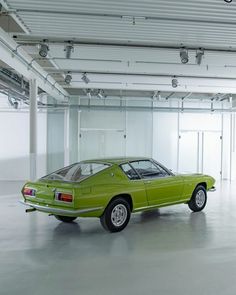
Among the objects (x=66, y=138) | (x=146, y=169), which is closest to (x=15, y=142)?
(x=66, y=138)

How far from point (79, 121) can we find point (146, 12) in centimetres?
907

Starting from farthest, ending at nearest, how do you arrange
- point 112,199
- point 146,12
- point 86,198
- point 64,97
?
1. point 64,97
2. point 112,199
3. point 86,198
4. point 146,12

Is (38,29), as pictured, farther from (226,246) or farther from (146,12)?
(226,246)

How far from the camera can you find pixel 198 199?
297 inches

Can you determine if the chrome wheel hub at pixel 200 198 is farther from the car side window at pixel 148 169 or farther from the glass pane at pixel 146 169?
the glass pane at pixel 146 169

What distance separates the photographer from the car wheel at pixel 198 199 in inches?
293

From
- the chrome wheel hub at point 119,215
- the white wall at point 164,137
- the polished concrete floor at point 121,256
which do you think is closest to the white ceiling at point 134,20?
the chrome wheel hub at point 119,215

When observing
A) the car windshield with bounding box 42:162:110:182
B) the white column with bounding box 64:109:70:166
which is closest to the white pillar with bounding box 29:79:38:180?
the car windshield with bounding box 42:162:110:182

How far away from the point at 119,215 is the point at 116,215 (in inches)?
2.6

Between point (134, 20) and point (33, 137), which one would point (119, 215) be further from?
point (33, 137)

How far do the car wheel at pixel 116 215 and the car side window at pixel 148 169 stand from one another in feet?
2.53

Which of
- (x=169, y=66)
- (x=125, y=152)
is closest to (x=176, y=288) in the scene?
(x=169, y=66)

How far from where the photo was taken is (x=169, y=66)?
27.4 feet

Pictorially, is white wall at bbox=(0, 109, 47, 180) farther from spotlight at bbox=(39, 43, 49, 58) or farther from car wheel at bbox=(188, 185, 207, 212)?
car wheel at bbox=(188, 185, 207, 212)
